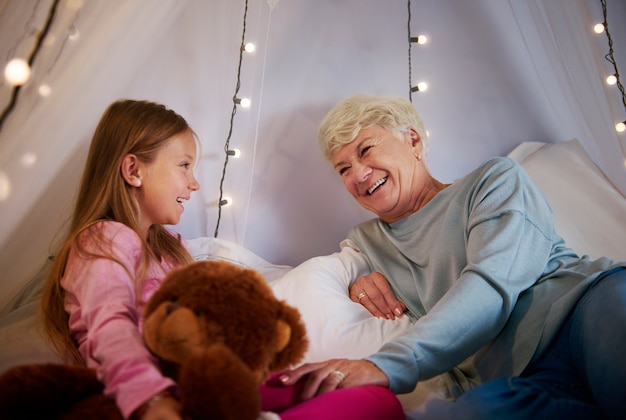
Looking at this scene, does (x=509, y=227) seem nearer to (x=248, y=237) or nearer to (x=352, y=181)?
(x=352, y=181)

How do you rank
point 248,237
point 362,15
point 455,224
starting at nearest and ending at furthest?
point 455,224 < point 248,237 < point 362,15

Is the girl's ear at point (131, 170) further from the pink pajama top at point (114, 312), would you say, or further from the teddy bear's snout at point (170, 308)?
the teddy bear's snout at point (170, 308)

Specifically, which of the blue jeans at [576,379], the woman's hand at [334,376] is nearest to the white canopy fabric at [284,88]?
the woman's hand at [334,376]

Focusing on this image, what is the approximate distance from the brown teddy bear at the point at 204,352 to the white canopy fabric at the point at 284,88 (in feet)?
1.09

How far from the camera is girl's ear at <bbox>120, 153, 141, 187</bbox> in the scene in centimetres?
108

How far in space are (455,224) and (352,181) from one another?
14.7 inches

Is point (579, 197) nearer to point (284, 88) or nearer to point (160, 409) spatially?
point (284, 88)

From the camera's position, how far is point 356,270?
4.84ft

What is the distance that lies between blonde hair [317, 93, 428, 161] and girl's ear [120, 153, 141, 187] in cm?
66

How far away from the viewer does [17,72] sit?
0.68 metres

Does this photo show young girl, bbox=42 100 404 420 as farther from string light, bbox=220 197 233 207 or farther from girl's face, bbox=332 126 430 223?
girl's face, bbox=332 126 430 223

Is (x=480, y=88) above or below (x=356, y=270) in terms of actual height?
above

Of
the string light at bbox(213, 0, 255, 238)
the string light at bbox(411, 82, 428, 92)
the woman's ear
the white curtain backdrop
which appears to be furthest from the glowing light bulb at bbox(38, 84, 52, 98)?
the string light at bbox(411, 82, 428, 92)

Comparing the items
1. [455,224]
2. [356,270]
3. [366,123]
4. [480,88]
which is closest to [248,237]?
[356,270]
